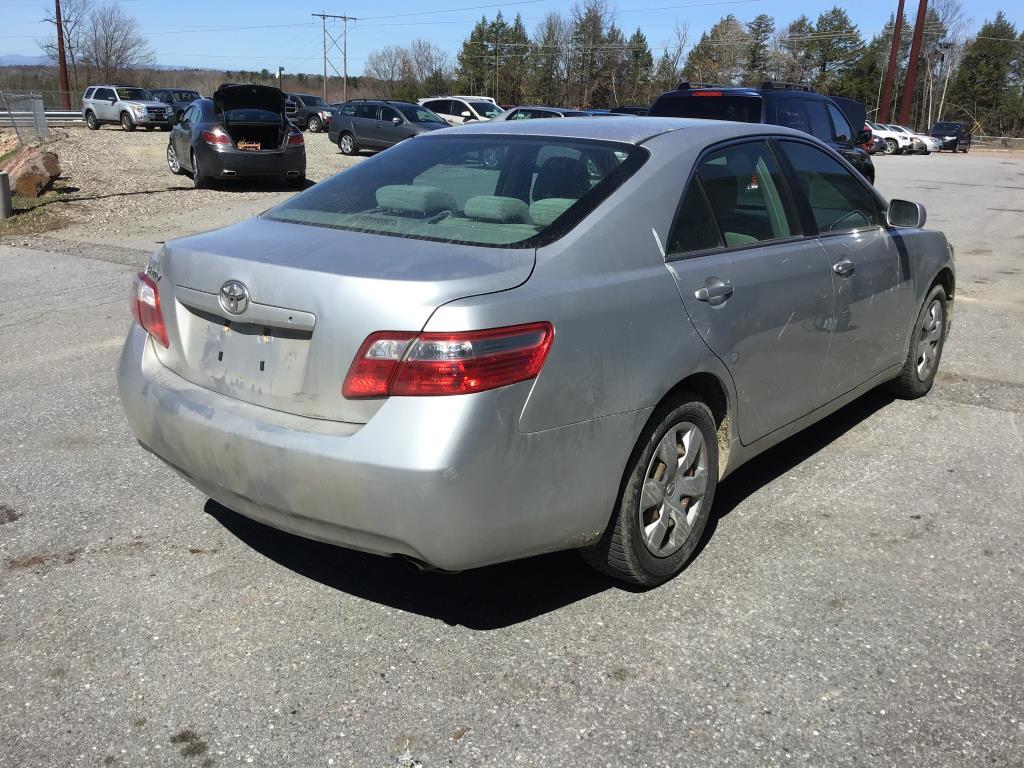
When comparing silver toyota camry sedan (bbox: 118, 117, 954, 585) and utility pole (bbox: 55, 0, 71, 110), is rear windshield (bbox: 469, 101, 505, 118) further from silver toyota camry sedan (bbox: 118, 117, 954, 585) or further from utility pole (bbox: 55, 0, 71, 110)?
silver toyota camry sedan (bbox: 118, 117, 954, 585)

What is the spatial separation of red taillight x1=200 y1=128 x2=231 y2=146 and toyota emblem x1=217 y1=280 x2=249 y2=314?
13.9 metres

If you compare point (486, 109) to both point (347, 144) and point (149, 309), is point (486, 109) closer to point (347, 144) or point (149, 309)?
point (347, 144)

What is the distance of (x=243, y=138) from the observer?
53.2 ft

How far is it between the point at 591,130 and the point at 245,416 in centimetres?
178

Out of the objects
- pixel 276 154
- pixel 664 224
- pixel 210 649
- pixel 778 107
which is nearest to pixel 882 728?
pixel 664 224

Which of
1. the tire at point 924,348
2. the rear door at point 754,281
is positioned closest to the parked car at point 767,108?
the tire at point 924,348

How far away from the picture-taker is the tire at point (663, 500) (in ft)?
10.3

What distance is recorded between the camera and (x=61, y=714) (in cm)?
266

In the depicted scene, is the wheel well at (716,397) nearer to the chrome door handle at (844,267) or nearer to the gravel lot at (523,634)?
the gravel lot at (523,634)

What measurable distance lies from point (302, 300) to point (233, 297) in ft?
0.94

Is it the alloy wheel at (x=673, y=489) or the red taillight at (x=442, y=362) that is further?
the alloy wheel at (x=673, y=489)

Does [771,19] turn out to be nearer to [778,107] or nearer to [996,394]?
[778,107]

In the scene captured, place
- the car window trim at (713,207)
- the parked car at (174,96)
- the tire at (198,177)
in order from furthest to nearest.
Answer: the parked car at (174,96) → the tire at (198,177) → the car window trim at (713,207)

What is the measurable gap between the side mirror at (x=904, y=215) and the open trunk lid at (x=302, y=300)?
2.68 metres
